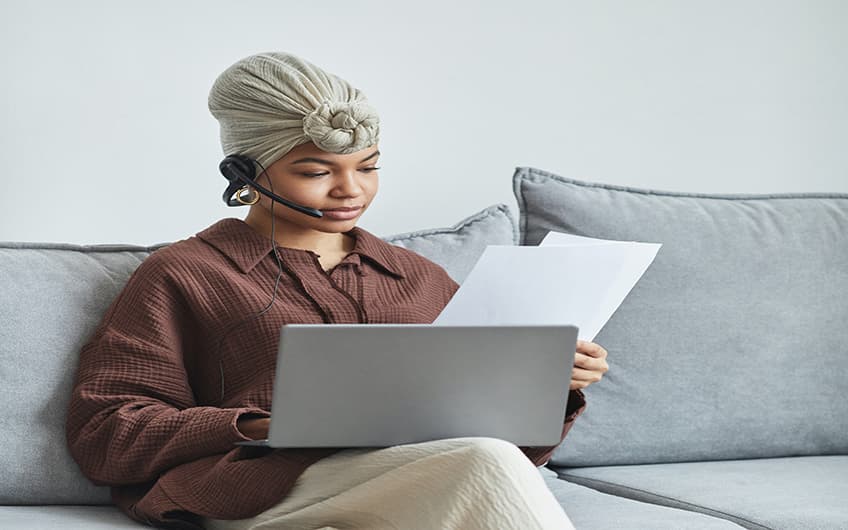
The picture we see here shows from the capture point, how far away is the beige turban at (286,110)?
1564mm

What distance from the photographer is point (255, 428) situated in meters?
1.36

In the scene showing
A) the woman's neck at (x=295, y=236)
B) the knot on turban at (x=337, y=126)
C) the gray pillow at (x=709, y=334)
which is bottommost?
the gray pillow at (x=709, y=334)

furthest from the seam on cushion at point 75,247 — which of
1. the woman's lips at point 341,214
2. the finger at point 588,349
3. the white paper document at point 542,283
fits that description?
the finger at point 588,349

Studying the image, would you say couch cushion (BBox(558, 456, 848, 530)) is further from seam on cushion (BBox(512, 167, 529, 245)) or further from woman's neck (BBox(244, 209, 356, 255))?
woman's neck (BBox(244, 209, 356, 255))

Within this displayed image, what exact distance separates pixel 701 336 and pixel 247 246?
0.81 m

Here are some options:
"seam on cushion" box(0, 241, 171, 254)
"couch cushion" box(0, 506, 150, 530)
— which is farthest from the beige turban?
"couch cushion" box(0, 506, 150, 530)

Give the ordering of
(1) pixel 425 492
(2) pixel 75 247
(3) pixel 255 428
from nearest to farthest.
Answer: (1) pixel 425 492
(3) pixel 255 428
(2) pixel 75 247

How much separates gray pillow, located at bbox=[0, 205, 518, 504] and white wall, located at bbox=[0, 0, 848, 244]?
34cm

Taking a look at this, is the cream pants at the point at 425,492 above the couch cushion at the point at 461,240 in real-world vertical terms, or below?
below

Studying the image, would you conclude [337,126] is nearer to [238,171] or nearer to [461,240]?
[238,171]

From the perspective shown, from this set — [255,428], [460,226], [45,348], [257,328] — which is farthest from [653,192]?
[45,348]

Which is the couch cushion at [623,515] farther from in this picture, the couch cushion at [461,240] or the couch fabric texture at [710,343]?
the couch cushion at [461,240]

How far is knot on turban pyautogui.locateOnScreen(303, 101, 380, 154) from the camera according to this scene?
5.11 ft

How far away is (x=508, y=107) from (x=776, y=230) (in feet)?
1.97
